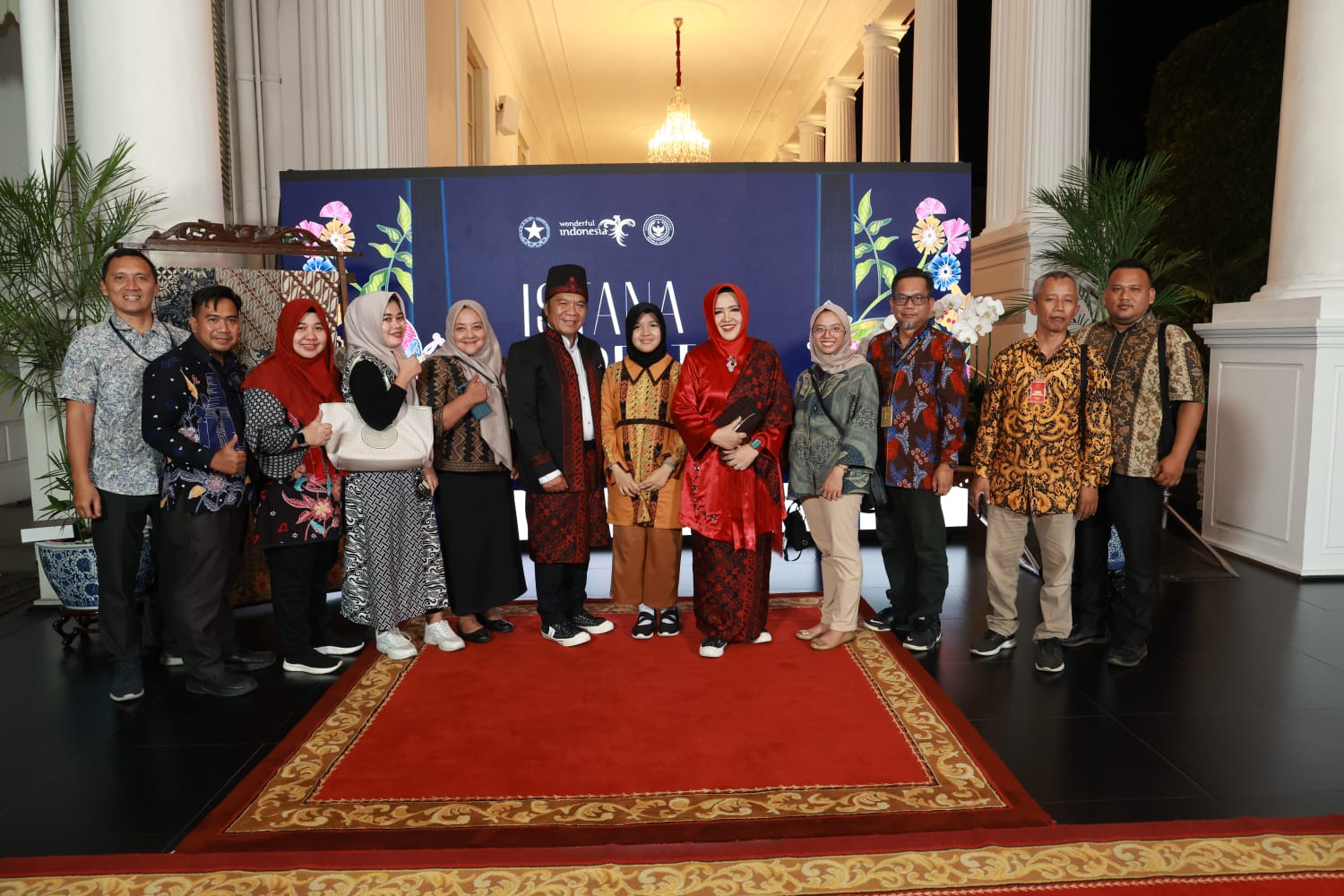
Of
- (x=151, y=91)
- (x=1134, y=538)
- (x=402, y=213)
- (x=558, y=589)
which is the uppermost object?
(x=151, y=91)

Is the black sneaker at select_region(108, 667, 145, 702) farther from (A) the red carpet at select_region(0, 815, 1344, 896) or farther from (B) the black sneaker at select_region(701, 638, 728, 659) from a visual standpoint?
(B) the black sneaker at select_region(701, 638, 728, 659)

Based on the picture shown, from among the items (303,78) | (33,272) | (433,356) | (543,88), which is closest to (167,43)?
(33,272)

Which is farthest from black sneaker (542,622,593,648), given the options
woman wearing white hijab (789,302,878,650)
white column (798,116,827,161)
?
white column (798,116,827,161)

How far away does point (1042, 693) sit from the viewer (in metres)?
2.91

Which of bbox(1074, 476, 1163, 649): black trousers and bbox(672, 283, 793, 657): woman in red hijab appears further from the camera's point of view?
bbox(672, 283, 793, 657): woman in red hijab

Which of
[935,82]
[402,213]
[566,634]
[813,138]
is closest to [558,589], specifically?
[566,634]

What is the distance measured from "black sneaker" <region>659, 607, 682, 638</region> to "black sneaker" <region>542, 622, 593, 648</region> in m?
0.28

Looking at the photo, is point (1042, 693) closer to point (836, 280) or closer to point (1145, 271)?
point (1145, 271)

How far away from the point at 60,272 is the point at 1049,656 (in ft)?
13.2

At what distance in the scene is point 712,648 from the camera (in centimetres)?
326

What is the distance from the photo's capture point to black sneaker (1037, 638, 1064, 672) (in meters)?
3.08

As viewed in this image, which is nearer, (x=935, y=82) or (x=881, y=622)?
(x=881, y=622)

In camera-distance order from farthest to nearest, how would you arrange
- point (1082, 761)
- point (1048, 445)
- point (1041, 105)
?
point (1041, 105) → point (1048, 445) → point (1082, 761)

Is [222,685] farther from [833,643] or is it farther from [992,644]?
[992,644]
